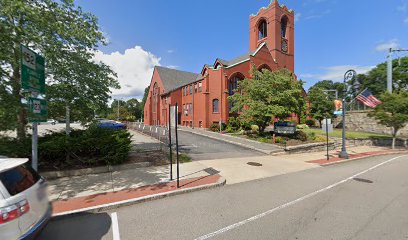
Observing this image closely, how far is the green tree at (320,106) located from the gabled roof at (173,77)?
26.0 metres

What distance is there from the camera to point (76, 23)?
7121mm

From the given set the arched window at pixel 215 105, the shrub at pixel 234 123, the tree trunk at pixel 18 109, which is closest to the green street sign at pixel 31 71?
the tree trunk at pixel 18 109

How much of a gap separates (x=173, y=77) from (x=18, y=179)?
144 feet

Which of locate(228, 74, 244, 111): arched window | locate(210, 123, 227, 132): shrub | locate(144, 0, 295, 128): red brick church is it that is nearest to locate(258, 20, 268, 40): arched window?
locate(144, 0, 295, 128): red brick church

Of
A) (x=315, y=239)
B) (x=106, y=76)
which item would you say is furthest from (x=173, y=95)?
(x=315, y=239)

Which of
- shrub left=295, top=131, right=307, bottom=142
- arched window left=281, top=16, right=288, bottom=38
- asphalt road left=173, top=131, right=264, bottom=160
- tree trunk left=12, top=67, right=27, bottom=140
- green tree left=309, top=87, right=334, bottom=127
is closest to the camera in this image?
tree trunk left=12, top=67, right=27, bottom=140

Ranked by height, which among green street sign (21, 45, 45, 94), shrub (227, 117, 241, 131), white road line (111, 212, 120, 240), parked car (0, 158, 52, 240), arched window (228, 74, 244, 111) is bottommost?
white road line (111, 212, 120, 240)

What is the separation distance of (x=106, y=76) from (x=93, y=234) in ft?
20.9

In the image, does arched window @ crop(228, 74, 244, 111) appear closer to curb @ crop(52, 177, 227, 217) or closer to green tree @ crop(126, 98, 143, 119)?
curb @ crop(52, 177, 227, 217)

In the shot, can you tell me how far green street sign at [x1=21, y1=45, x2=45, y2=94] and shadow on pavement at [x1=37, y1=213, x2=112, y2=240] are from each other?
10.9 ft

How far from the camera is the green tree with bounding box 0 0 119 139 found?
18.6 feet

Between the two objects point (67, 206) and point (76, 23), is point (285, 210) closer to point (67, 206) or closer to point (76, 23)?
point (67, 206)

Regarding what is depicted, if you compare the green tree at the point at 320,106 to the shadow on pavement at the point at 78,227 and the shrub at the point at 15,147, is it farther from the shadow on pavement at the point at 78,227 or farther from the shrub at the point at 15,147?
the shrub at the point at 15,147

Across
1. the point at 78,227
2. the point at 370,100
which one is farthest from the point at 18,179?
the point at 370,100
